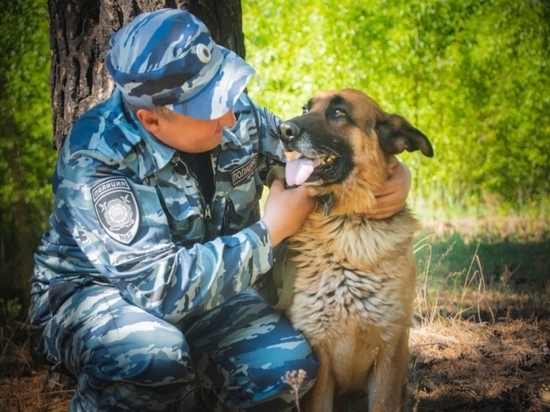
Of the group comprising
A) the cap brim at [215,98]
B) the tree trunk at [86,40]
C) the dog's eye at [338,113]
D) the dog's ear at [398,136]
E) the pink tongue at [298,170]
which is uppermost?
the tree trunk at [86,40]

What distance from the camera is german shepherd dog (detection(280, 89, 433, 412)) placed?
107 inches

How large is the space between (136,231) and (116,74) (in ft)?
1.79

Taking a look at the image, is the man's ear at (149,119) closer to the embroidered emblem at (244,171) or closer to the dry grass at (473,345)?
the embroidered emblem at (244,171)

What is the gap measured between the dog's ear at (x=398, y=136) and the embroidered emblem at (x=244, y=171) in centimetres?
57

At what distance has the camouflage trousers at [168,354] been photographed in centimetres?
224

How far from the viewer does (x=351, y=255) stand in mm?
2812

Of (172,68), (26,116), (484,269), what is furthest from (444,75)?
(172,68)

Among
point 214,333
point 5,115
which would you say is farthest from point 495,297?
point 5,115

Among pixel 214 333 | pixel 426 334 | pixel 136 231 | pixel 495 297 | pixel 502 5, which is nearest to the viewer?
pixel 136 231

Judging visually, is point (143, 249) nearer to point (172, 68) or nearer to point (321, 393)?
point (172, 68)

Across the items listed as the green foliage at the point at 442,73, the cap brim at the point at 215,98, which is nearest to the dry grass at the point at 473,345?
the cap brim at the point at 215,98

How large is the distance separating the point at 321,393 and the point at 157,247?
1.01m

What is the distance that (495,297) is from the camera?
14.6ft

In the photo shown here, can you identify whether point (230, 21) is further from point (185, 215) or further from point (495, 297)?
point (495, 297)
